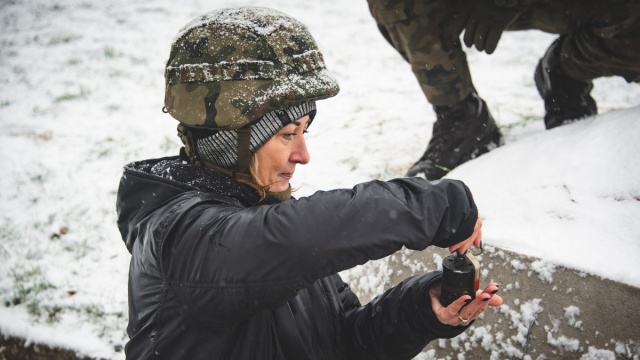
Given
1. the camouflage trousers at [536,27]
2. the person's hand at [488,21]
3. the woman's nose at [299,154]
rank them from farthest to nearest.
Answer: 1. the person's hand at [488,21]
2. the camouflage trousers at [536,27]
3. the woman's nose at [299,154]

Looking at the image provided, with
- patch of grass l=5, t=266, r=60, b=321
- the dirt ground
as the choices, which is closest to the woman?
the dirt ground

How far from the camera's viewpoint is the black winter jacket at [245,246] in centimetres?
98

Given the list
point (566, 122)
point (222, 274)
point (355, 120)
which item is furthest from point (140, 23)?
point (222, 274)

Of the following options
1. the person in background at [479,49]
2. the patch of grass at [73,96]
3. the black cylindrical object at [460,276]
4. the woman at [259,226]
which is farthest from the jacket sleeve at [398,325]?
the patch of grass at [73,96]

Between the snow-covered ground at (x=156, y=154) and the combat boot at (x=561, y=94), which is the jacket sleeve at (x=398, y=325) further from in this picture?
the combat boot at (x=561, y=94)

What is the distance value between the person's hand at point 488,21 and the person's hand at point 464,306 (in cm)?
190

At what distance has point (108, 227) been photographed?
3459mm

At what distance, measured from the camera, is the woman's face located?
54.2 inches

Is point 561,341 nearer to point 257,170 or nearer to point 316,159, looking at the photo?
point 257,170

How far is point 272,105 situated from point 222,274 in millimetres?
547

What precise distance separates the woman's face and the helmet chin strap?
1.8 inches

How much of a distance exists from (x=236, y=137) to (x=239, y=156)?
0.06 m

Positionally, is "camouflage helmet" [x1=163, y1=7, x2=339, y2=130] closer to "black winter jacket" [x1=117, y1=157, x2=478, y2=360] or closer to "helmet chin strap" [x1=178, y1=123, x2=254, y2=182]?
"helmet chin strap" [x1=178, y1=123, x2=254, y2=182]

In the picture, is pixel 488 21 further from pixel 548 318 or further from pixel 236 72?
pixel 236 72
